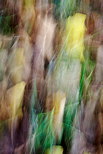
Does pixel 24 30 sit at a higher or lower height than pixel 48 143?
higher

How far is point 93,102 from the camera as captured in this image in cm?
71

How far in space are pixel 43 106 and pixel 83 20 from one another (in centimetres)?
23

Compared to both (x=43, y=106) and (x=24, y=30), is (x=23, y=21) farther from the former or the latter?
(x=43, y=106)

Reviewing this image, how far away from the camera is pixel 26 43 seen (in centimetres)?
70

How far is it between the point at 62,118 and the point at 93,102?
0.09 metres

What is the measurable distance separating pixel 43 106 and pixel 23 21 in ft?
0.70

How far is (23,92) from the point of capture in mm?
708

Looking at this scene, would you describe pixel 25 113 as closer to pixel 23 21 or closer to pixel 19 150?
pixel 19 150

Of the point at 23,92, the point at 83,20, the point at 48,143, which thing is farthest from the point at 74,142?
the point at 83,20

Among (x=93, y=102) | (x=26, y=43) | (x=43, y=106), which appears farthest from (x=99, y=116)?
(x=26, y=43)

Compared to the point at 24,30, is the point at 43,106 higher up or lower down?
lower down

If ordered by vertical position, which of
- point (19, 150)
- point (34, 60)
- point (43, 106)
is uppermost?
point (34, 60)

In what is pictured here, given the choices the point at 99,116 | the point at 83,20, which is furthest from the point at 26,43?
the point at 99,116

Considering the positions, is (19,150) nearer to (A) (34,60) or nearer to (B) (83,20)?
(A) (34,60)
